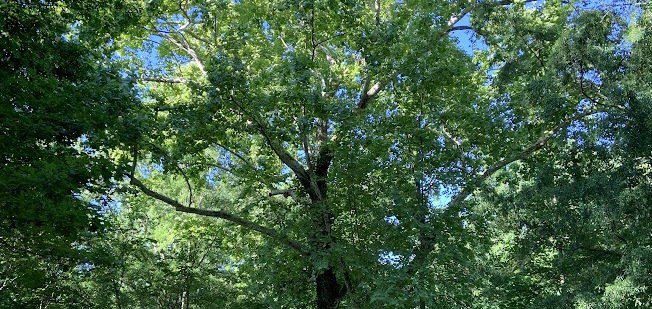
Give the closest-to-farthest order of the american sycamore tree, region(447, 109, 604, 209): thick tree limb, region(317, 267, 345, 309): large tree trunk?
the american sycamore tree < region(447, 109, 604, 209): thick tree limb < region(317, 267, 345, 309): large tree trunk

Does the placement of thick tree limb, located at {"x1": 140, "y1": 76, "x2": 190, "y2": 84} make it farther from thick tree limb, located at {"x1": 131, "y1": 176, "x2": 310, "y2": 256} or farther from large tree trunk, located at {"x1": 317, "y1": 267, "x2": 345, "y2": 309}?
large tree trunk, located at {"x1": 317, "y1": 267, "x2": 345, "y2": 309}

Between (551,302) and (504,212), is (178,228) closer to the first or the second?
(504,212)

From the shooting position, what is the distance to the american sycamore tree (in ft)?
20.6

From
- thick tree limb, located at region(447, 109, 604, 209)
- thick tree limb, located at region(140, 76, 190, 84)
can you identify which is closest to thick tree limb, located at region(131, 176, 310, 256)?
thick tree limb, located at region(447, 109, 604, 209)

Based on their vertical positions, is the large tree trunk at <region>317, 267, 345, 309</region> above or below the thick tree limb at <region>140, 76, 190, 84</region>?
below

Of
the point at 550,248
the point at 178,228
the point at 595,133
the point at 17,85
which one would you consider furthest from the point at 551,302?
the point at 17,85

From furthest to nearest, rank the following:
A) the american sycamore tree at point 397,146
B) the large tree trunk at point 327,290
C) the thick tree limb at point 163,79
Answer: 1. the thick tree limb at point 163,79
2. the large tree trunk at point 327,290
3. the american sycamore tree at point 397,146

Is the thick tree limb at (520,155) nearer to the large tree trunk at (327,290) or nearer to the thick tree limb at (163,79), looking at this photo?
the large tree trunk at (327,290)

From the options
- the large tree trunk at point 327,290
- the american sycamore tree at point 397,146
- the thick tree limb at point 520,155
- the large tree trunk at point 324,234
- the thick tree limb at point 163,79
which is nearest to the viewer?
the american sycamore tree at point 397,146

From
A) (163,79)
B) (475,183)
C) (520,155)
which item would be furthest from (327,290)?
(163,79)

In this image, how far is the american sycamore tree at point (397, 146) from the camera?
6270 mm

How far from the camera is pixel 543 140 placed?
7996 mm

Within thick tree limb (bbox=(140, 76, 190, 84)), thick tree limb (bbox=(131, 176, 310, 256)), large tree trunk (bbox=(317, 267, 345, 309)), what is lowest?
large tree trunk (bbox=(317, 267, 345, 309))

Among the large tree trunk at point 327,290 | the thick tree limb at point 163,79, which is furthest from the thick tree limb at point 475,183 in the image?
the thick tree limb at point 163,79
